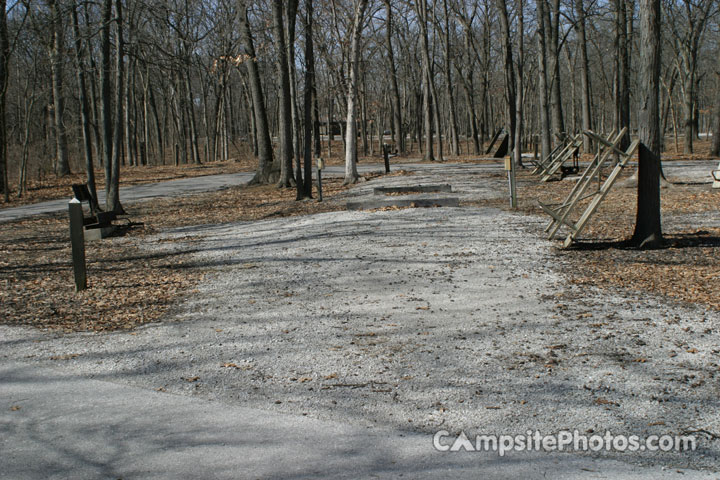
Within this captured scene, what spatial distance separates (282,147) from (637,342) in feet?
51.1

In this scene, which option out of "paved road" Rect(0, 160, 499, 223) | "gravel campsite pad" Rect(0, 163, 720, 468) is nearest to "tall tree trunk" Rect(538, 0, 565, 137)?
"paved road" Rect(0, 160, 499, 223)

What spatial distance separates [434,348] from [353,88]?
16.8m

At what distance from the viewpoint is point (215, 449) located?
12.1 ft

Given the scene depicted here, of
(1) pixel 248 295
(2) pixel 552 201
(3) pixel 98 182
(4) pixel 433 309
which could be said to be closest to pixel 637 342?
(4) pixel 433 309

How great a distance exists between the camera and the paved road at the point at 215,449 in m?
3.39

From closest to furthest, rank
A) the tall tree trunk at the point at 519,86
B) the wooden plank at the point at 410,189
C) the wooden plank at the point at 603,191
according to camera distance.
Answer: the wooden plank at the point at 603,191 < the wooden plank at the point at 410,189 < the tall tree trunk at the point at 519,86

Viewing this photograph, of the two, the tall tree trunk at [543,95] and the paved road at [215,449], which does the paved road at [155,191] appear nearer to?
the tall tree trunk at [543,95]

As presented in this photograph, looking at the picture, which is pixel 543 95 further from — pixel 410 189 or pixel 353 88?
pixel 410 189

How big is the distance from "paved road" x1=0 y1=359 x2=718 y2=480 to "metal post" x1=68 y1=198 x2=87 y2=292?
Answer: 155 inches

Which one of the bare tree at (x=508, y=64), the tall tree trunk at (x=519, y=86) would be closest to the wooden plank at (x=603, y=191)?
the tall tree trunk at (x=519, y=86)

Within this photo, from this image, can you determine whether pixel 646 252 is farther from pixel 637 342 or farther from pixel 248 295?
pixel 248 295

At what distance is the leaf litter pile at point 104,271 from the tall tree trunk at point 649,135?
614cm

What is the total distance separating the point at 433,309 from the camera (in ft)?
21.5

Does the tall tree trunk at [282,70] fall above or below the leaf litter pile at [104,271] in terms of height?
above
